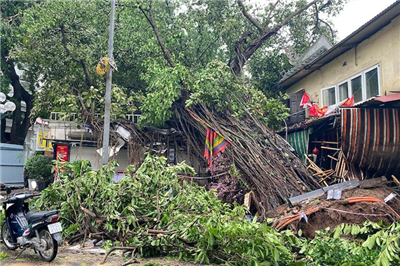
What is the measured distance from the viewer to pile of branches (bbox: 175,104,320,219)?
830 cm

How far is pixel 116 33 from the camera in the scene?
14.0m

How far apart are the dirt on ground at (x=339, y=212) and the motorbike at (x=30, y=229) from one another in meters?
4.12

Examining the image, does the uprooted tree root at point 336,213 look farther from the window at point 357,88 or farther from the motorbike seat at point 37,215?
the motorbike seat at point 37,215

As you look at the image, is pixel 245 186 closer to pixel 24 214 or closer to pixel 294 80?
pixel 24 214

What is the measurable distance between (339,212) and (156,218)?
349cm

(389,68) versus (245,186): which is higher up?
(389,68)

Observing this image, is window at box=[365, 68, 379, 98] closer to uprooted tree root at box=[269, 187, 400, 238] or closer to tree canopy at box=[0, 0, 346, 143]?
tree canopy at box=[0, 0, 346, 143]

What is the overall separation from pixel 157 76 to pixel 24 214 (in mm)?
6198

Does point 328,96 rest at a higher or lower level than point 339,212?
higher

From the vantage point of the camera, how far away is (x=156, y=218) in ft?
20.2

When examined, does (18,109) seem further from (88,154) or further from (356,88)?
(356,88)

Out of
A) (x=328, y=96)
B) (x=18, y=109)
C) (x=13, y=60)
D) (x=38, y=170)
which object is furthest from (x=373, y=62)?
(x=18, y=109)

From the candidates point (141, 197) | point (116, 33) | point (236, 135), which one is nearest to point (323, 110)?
point (236, 135)

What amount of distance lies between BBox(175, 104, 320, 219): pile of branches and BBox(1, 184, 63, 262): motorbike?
4.39m
